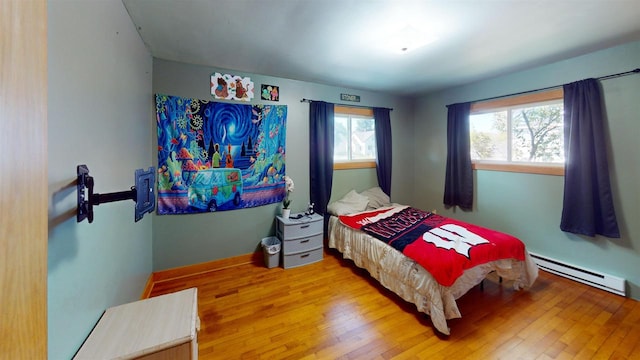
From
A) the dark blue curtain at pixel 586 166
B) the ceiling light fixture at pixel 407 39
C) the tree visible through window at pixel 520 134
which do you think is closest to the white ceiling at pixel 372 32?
the ceiling light fixture at pixel 407 39

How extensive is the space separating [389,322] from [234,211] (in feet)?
6.98

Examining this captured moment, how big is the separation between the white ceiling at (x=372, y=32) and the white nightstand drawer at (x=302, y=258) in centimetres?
232

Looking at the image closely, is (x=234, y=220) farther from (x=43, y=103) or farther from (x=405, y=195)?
(x=405, y=195)

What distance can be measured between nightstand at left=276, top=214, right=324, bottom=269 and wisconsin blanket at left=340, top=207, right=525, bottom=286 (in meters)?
0.45

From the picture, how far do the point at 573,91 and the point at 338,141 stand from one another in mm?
2772

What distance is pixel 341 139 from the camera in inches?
152

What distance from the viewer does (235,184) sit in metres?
2.98

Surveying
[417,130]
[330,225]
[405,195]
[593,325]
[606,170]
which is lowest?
[593,325]

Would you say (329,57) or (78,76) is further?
(329,57)

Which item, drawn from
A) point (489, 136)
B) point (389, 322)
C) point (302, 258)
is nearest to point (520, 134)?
point (489, 136)

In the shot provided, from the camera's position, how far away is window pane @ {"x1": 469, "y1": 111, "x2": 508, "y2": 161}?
332cm

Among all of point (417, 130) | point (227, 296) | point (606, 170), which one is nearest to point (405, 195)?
point (417, 130)

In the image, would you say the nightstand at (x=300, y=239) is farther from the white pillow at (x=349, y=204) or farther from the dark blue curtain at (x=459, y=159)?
the dark blue curtain at (x=459, y=159)

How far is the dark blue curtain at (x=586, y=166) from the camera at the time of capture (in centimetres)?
242
